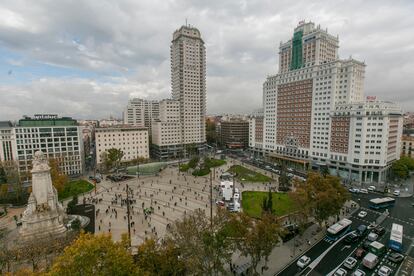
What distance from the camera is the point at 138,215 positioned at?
1859 inches

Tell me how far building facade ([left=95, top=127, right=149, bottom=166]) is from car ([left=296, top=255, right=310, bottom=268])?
8779 centimetres

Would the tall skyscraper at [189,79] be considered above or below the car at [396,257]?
above

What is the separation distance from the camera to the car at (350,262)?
93.9 ft

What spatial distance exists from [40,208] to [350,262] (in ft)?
166

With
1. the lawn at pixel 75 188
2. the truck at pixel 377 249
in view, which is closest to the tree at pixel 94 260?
the truck at pixel 377 249

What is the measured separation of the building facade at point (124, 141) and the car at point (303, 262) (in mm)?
87787

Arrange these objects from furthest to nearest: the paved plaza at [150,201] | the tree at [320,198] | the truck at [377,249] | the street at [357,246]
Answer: the paved plaza at [150,201] → the tree at [320,198] → the truck at [377,249] → the street at [357,246]

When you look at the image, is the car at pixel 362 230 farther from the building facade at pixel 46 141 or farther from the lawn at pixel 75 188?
the building facade at pixel 46 141

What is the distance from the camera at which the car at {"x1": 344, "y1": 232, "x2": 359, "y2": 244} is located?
34.5 m

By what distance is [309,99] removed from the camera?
8194 centimetres

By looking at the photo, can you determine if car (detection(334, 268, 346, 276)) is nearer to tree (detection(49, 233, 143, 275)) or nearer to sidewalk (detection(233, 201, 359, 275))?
sidewalk (detection(233, 201, 359, 275))

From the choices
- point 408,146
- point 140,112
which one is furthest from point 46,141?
point 408,146

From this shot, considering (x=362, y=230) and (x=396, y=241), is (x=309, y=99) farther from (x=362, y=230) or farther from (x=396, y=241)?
(x=396, y=241)

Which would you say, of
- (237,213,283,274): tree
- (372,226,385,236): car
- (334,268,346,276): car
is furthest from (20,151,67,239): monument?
(372,226,385,236): car
